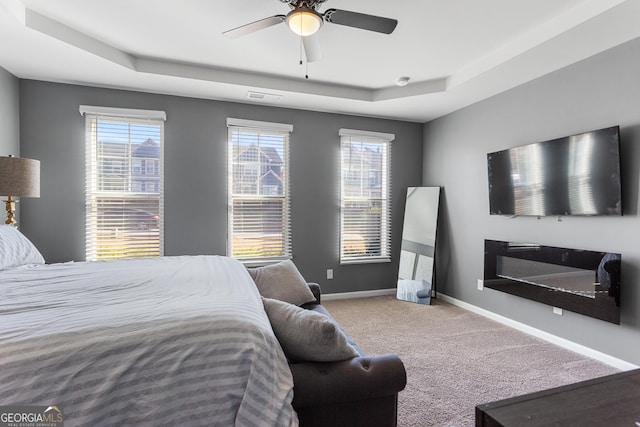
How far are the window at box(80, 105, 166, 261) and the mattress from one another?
229 cm

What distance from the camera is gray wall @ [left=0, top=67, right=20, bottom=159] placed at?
3025 millimetres

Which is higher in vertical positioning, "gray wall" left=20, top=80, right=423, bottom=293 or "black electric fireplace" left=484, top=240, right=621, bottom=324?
"gray wall" left=20, top=80, right=423, bottom=293

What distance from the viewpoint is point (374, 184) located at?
4711 millimetres

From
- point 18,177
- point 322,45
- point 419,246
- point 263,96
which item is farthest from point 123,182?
point 419,246

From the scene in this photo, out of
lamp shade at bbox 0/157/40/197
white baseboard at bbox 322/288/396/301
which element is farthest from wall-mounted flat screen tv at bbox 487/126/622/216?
lamp shade at bbox 0/157/40/197

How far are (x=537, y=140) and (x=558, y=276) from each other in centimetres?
137

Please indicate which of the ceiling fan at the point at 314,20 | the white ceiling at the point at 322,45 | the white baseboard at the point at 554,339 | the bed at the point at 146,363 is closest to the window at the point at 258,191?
the white ceiling at the point at 322,45

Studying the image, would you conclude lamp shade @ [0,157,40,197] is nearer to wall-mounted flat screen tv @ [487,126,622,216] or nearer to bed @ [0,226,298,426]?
bed @ [0,226,298,426]

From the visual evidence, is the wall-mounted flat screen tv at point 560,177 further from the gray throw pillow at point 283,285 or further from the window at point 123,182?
the window at point 123,182

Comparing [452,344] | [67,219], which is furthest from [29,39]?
[452,344]

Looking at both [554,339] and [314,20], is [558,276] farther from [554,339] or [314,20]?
[314,20]

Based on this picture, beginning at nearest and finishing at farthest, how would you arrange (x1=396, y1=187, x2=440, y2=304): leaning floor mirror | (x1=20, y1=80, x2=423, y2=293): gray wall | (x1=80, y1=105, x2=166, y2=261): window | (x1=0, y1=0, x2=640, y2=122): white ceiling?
1. (x1=0, y1=0, x2=640, y2=122): white ceiling
2. (x1=20, y1=80, x2=423, y2=293): gray wall
3. (x1=80, y1=105, x2=166, y2=261): window
4. (x1=396, y1=187, x2=440, y2=304): leaning floor mirror

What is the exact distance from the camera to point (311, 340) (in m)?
1.41

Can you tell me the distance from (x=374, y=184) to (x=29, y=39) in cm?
393
